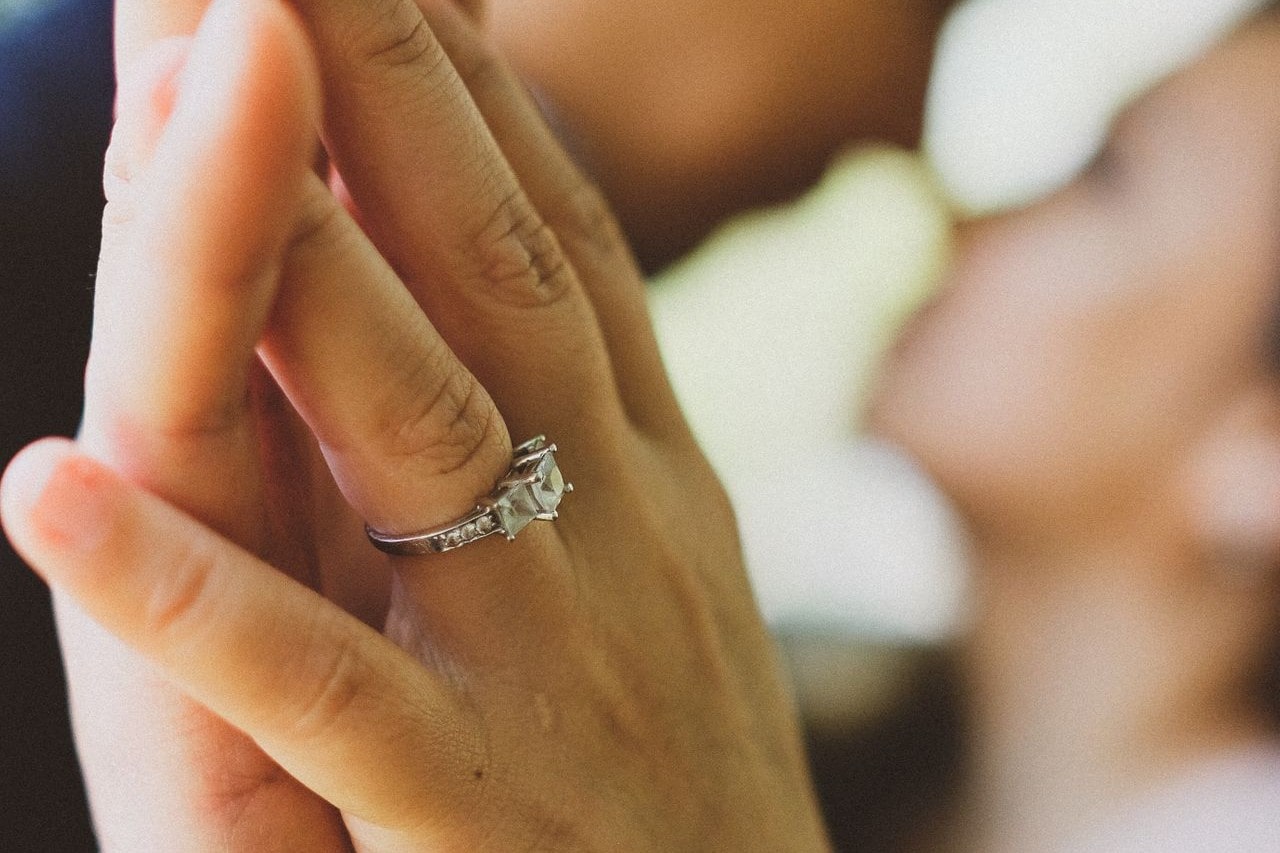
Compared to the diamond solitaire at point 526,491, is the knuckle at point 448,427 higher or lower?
higher

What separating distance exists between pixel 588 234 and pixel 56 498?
0.48 metres

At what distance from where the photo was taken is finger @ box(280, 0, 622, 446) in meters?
0.49

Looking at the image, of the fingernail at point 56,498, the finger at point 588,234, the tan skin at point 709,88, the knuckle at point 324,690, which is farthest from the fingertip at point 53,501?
the tan skin at point 709,88

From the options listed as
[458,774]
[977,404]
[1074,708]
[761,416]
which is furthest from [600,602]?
[1074,708]

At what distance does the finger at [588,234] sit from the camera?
26.8 inches

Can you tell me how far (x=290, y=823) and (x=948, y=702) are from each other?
0.93 meters

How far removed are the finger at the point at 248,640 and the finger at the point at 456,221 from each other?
218 millimetres

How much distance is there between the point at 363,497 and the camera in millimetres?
522

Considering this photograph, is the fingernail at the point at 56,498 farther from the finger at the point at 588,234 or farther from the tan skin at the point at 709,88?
the tan skin at the point at 709,88

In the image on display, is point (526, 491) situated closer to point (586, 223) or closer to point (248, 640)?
point (248, 640)

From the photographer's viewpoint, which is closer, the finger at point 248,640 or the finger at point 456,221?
the finger at point 248,640

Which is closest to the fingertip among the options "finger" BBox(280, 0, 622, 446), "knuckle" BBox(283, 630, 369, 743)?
"knuckle" BBox(283, 630, 369, 743)

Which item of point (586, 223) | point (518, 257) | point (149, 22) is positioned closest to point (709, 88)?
point (586, 223)

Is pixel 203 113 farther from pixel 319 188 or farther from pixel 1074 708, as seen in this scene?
pixel 1074 708
